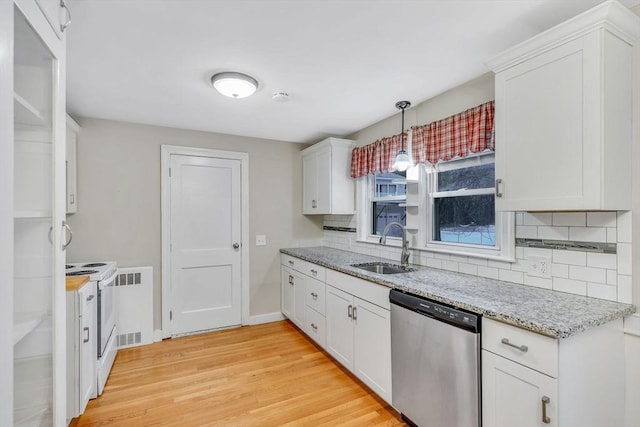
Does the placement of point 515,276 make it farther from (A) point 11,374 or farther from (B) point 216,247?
(B) point 216,247

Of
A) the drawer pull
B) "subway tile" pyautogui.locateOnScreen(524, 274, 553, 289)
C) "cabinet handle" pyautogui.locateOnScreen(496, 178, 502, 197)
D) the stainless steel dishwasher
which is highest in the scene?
"cabinet handle" pyautogui.locateOnScreen(496, 178, 502, 197)

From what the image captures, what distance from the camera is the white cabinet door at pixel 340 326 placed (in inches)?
102

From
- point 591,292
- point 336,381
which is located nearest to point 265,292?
point 336,381

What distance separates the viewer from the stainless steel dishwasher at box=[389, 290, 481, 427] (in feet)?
5.16

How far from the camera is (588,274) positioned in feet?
5.57

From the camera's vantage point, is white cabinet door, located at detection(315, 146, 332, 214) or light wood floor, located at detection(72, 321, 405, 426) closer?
light wood floor, located at detection(72, 321, 405, 426)

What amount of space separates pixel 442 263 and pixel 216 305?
2.60m

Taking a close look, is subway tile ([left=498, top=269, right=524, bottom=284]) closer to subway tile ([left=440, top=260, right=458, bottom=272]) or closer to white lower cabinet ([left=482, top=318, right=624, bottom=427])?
subway tile ([left=440, top=260, right=458, bottom=272])

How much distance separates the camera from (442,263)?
2.59 m

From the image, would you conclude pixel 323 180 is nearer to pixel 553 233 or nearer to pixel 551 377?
pixel 553 233

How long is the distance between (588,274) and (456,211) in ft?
3.34

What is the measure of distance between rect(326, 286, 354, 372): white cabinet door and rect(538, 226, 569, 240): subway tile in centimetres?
138

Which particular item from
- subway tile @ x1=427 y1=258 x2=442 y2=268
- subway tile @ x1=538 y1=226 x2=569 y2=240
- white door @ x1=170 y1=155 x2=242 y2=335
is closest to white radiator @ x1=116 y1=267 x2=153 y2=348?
white door @ x1=170 y1=155 x2=242 y2=335

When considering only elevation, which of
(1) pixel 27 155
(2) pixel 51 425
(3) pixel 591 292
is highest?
(1) pixel 27 155
